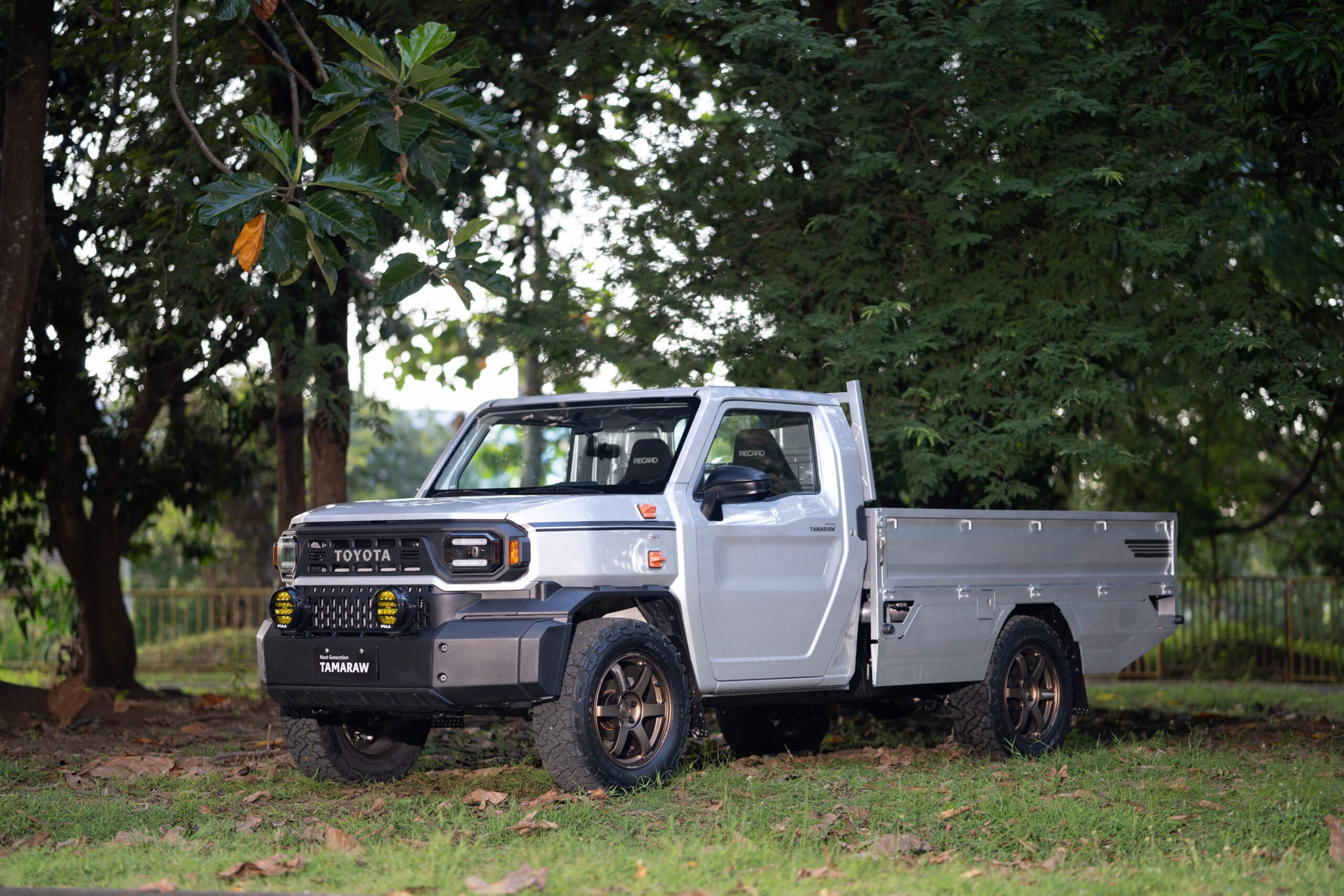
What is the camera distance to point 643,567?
26.5 ft

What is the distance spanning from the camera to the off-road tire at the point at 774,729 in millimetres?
10570

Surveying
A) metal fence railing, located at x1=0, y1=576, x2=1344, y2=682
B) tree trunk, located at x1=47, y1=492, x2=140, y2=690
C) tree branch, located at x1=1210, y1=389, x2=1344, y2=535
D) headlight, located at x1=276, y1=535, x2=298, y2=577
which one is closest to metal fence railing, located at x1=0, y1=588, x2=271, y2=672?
metal fence railing, located at x1=0, y1=576, x2=1344, y2=682

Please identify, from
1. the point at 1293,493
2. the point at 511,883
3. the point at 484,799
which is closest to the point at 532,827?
the point at 484,799

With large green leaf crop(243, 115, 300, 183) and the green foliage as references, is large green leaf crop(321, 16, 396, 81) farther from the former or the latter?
large green leaf crop(243, 115, 300, 183)

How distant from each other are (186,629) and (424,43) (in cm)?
1679

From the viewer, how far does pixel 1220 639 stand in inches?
837

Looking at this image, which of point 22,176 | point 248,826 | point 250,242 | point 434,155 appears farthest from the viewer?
point 22,176

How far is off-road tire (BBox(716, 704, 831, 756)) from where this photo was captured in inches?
416

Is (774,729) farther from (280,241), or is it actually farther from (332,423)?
(332,423)

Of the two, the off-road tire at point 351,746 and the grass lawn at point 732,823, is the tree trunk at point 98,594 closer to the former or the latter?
the grass lawn at point 732,823

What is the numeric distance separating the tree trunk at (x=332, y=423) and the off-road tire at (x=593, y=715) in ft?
19.1

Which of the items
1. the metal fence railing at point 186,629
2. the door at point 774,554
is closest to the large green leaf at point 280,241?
the door at point 774,554

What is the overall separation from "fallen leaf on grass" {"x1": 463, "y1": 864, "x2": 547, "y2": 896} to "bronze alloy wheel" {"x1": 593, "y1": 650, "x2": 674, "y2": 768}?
204 centimetres

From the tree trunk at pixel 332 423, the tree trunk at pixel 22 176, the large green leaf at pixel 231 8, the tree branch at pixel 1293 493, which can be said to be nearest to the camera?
the large green leaf at pixel 231 8
